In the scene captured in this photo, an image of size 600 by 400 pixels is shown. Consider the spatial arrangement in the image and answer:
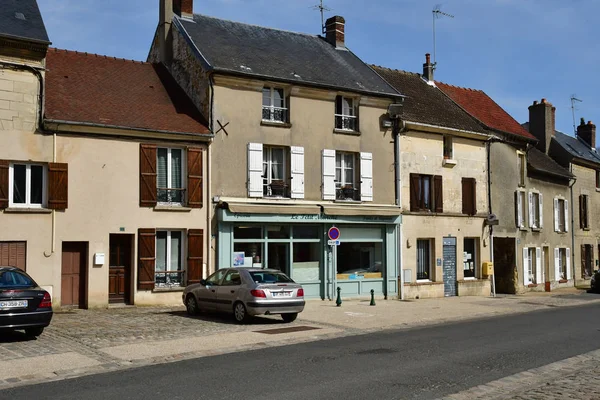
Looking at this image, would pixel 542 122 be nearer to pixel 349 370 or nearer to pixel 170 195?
pixel 170 195

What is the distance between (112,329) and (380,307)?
9193 millimetres

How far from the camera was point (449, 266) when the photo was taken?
26281mm

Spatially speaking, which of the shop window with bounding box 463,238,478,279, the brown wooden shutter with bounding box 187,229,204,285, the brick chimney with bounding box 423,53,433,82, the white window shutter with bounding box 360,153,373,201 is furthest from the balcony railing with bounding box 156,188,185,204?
the brick chimney with bounding box 423,53,433,82

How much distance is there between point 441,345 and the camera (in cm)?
1232

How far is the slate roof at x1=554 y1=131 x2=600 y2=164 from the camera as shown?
1430 inches

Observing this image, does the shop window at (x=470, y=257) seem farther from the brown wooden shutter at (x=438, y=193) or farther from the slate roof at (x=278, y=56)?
the slate roof at (x=278, y=56)

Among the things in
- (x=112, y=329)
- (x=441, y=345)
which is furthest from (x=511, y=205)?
(x=112, y=329)

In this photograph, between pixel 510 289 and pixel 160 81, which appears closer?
pixel 160 81

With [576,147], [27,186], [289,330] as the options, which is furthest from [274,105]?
[576,147]

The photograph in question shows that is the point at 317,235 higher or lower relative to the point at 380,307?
higher

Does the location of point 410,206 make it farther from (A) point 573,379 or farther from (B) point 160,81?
(A) point 573,379

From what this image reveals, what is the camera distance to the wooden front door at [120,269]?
742 inches

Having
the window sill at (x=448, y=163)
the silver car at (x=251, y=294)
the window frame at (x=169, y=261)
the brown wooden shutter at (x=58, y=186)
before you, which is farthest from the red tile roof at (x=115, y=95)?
the window sill at (x=448, y=163)

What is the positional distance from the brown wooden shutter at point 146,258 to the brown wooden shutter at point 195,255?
1.14 meters
